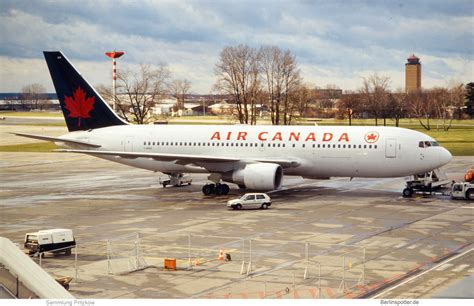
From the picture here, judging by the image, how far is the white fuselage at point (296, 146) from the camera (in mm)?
45281

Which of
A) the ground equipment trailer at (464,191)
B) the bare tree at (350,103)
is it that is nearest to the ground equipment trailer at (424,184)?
the ground equipment trailer at (464,191)

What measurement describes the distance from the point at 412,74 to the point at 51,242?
3348 inches

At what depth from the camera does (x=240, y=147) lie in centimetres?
4834

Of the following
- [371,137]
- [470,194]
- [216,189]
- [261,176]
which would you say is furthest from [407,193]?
[216,189]

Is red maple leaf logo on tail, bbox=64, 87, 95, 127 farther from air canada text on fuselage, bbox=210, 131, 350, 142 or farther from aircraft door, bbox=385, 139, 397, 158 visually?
aircraft door, bbox=385, 139, 397, 158

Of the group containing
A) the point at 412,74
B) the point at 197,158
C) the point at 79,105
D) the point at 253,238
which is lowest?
the point at 253,238

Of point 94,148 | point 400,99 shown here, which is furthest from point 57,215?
point 400,99

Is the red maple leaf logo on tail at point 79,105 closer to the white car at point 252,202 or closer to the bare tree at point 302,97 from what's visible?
the white car at point 252,202

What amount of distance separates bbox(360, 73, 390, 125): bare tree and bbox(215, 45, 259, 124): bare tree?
76.4ft

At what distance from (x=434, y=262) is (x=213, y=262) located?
8.54 meters

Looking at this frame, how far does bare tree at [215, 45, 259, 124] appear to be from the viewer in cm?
10406

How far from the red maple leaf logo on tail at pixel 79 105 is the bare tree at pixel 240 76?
5113cm

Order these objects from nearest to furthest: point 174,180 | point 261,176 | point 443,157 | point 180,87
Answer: point 261,176
point 443,157
point 174,180
point 180,87

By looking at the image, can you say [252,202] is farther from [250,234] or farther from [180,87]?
[180,87]
